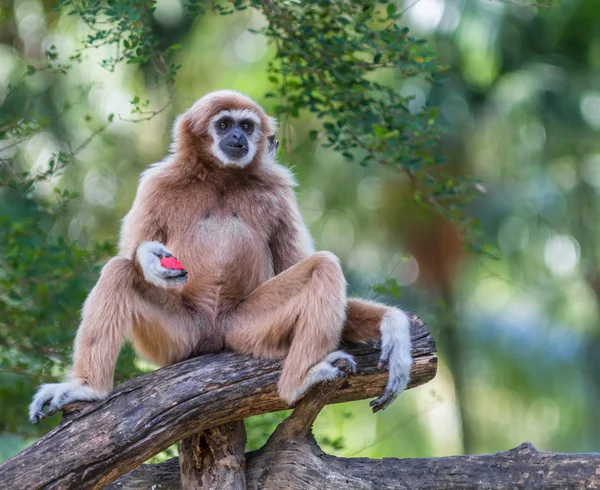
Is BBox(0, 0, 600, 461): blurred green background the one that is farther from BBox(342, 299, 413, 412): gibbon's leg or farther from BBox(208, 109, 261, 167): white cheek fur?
BBox(342, 299, 413, 412): gibbon's leg

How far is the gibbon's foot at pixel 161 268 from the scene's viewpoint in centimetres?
490

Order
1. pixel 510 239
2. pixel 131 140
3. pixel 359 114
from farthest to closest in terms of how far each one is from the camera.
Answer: pixel 510 239, pixel 131 140, pixel 359 114

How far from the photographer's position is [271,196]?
5.82 meters

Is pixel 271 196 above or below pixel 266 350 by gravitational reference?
above

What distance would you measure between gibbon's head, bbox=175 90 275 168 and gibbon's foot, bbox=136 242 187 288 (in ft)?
3.53

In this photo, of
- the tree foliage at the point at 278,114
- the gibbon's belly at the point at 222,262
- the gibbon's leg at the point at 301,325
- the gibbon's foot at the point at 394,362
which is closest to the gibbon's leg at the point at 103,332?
the gibbon's belly at the point at 222,262

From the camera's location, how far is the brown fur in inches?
197

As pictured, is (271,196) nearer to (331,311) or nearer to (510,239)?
(331,311)

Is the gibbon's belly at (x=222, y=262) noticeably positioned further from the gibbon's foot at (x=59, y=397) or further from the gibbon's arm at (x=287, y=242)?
the gibbon's foot at (x=59, y=397)

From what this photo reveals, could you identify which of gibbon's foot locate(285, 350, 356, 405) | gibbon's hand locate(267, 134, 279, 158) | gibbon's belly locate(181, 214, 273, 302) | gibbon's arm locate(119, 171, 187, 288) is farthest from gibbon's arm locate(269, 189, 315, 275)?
gibbon's foot locate(285, 350, 356, 405)

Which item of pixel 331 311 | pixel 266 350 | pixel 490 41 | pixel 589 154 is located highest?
pixel 331 311

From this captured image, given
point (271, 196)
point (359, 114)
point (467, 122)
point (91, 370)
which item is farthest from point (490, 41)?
point (91, 370)

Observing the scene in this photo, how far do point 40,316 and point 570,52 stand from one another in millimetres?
17981

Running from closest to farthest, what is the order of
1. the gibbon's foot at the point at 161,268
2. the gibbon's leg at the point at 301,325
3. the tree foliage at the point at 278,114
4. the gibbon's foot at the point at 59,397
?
the gibbon's foot at the point at 59,397 → the gibbon's foot at the point at 161,268 → the gibbon's leg at the point at 301,325 → the tree foliage at the point at 278,114
